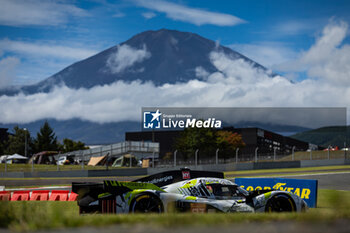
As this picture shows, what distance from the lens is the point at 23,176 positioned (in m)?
37.9

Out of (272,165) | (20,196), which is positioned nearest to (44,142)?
(272,165)

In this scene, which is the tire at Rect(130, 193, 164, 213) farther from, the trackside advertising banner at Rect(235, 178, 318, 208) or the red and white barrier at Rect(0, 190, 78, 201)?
the red and white barrier at Rect(0, 190, 78, 201)

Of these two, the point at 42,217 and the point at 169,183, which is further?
the point at 169,183

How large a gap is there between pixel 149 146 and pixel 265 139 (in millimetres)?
35664

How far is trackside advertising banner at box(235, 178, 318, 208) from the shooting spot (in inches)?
556

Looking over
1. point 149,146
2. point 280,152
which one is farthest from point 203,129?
point 280,152

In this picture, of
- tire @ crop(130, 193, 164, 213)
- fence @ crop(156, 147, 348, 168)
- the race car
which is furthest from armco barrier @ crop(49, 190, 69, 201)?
fence @ crop(156, 147, 348, 168)

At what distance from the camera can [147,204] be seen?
10.1 meters

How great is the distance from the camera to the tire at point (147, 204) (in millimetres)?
9977

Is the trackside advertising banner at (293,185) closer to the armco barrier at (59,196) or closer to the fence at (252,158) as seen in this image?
the armco barrier at (59,196)

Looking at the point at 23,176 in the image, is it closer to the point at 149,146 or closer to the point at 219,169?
the point at 219,169

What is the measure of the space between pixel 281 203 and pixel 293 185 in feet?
13.0

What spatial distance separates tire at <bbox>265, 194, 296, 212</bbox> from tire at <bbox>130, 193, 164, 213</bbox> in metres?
2.89

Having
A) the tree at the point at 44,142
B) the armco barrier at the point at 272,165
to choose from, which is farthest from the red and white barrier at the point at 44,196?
the tree at the point at 44,142
